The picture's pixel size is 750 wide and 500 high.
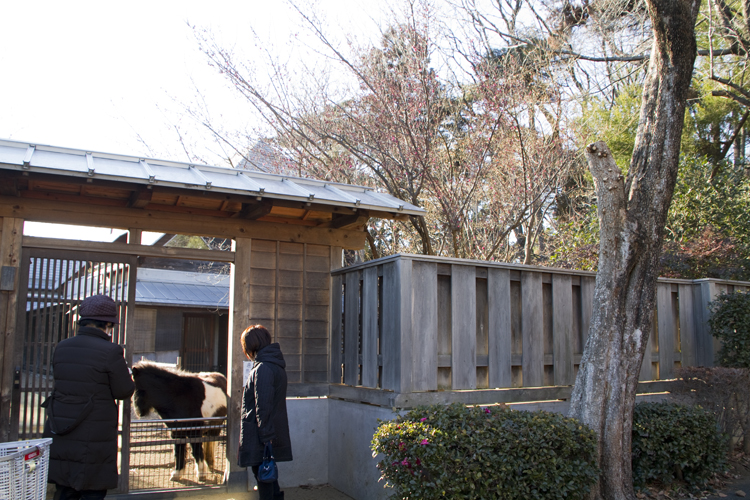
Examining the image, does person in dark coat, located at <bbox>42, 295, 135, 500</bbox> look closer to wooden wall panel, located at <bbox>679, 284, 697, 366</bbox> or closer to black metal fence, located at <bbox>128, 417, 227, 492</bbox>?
black metal fence, located at <bbox>128, 417, 227, 492</bbox>

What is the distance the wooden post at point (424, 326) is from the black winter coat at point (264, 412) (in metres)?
1.34

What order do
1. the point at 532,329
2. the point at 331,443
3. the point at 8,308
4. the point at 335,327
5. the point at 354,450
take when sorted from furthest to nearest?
the point at 335,327
the point at 331,443
the point at 532,329
the point at 354,450
the point at 8,308

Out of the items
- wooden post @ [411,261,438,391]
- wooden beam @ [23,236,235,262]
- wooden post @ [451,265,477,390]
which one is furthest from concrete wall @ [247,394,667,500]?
wooden beam @ [23,236,235,262]

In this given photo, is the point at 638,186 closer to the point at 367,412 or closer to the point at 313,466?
the point at 367,412

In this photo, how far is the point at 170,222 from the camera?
6.44 m

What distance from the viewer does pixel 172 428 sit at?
692 centimetres

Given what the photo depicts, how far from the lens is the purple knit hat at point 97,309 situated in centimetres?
433

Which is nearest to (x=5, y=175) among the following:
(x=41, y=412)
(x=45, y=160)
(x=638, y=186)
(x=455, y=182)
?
(x=45, y=160)

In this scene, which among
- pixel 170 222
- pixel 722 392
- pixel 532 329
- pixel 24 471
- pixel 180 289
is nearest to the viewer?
pixel 24 471

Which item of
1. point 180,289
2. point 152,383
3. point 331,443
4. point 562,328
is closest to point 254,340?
point 331,443

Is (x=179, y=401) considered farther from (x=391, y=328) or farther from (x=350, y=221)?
(x=391, y=328)

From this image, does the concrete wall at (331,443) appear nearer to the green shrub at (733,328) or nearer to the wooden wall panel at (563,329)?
the wooden wall panel at (563,329)

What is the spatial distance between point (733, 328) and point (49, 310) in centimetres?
844

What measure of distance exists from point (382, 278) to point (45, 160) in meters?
3.39
